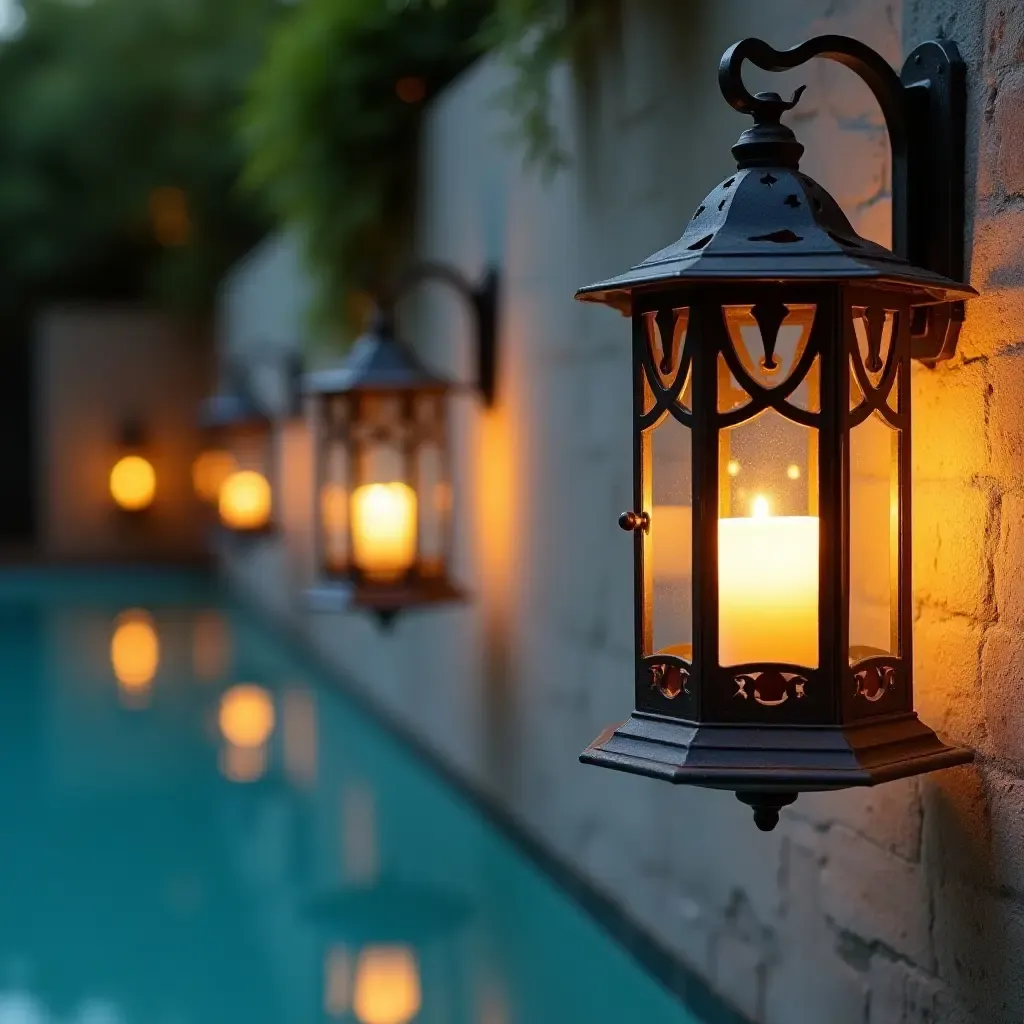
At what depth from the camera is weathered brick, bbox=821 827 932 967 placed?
2.06 metres

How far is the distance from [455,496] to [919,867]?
2896mm

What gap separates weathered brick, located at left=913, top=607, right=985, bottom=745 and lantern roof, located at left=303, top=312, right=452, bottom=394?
2.18 m

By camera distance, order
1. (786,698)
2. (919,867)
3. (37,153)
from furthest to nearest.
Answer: (37,153), (919,867), (786,698)

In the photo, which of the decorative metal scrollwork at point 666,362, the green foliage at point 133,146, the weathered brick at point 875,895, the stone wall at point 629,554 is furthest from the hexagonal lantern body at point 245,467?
the green foliage at point 133,146

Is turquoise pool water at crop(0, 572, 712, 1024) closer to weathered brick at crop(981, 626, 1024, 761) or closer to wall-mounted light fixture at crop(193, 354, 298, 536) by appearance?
wall-mounted light fixture at crop(193, 354, 298, 536)

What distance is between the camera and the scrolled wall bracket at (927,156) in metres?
1.90

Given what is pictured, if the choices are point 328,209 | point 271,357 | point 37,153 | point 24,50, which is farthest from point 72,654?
point 24,50

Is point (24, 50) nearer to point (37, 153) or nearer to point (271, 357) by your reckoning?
point (37, 153)

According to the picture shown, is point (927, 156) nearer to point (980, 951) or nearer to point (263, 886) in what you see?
point (980, 951)

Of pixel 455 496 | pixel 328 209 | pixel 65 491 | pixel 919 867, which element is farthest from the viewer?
pixel 65 491

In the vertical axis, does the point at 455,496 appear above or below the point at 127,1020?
above

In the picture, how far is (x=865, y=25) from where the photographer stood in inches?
86.0

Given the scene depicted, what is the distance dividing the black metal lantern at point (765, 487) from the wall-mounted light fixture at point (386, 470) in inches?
Answer: 90.0

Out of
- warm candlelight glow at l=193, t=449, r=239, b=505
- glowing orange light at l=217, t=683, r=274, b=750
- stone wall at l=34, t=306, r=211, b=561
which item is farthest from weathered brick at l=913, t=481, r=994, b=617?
stone wall at l=34, t=306, r=211, b=561
